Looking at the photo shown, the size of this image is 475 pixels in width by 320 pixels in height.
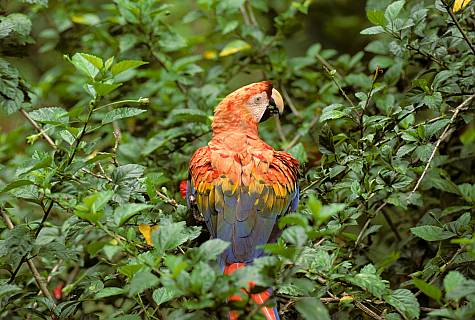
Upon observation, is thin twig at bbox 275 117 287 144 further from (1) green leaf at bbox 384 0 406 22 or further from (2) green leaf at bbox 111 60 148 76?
(2) green leaf at bbox 111 60 148 76

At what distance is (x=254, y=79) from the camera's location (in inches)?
208

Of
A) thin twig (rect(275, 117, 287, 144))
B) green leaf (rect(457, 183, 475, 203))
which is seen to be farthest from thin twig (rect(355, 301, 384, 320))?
thin twig (rect(275, 117, 287, 144))

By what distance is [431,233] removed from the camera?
2076 millimetres

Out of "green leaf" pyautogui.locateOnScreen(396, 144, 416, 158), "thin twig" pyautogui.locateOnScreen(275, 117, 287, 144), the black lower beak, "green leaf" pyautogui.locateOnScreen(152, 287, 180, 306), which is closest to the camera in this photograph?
"green leaf" pyautogui.locateOnScreen(152, 287, 180, 306)

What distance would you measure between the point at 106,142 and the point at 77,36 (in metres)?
0.59

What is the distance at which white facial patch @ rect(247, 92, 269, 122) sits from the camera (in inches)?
109

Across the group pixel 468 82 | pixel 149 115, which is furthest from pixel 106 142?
pixel 468 82

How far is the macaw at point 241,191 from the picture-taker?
2201mm

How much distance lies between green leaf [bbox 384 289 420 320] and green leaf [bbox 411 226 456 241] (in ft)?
1.06

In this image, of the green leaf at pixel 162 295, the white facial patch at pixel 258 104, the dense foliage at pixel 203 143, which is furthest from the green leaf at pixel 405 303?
the white facial patch at pixel 258 104

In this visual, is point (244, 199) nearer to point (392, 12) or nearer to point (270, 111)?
point (270, 111)

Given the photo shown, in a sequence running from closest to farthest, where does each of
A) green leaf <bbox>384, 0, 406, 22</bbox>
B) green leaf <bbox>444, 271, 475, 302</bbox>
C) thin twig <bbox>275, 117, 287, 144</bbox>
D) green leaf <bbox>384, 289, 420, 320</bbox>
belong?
green leaf <bbox>444, 271, 475, 302</bbox>, green leaf <bbox>384, 289, 420, 320</bbox>, green leaf <bbox>384, 0, 406, 22</bbox>, thin twig <bbox>275, 117, 287, 144</bbox>

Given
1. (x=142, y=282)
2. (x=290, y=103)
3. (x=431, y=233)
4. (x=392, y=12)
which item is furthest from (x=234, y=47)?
(x=142, y=282)

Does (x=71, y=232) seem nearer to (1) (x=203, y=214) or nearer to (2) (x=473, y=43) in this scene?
(1) (x=203, y=214)
